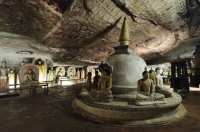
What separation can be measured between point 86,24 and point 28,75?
6602mm

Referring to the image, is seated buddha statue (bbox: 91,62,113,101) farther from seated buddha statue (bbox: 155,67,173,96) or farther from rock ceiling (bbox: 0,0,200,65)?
rock ceiling (bbox: 0,0,200,65)

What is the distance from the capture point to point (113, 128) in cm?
361

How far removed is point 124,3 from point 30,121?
789 cm

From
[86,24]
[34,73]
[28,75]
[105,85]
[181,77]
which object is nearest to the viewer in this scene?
[105,85]

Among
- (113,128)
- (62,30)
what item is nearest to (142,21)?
(62,30)

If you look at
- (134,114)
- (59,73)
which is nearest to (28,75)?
(59,73)

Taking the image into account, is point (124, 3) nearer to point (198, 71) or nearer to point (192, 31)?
point (192, 31)

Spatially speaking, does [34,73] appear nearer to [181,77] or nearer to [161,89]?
[161,89]

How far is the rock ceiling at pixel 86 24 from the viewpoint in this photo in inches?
261

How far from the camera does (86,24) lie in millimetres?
8484

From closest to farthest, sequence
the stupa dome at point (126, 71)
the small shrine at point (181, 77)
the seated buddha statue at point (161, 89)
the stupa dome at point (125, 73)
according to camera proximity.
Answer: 1. the stupa dome at point (125, 73)
2. the seated buddha statue at point (161, 89)
3. the stupa dome at point (126, 71)
4. the small shrine at point (181, 77)

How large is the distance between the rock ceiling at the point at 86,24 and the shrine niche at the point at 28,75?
169 centimetres

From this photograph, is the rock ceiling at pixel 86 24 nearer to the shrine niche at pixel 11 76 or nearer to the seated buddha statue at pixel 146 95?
the shrine niche at pixel 11 76

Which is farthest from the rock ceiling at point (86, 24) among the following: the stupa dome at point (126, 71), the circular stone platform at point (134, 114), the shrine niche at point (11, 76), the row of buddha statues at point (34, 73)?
the circular stone platform at point (134, 114)
